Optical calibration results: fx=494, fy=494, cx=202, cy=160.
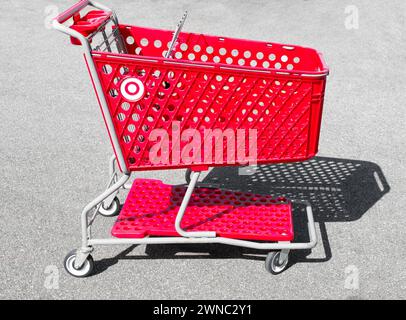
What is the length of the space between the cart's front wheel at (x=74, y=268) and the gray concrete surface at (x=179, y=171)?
6 centimetres

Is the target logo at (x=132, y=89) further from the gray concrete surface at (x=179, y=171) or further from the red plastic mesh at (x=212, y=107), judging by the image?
the gray concrete surface at (x=179, y=171)

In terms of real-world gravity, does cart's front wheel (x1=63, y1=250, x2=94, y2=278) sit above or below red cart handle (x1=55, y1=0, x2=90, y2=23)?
below

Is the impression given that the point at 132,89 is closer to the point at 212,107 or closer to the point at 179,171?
the point at 212,107

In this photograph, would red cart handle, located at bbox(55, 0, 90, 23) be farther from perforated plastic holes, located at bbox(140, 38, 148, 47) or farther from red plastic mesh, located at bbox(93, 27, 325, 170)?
perforated plastic holes, located at bbox(140, 38, 148, 47)

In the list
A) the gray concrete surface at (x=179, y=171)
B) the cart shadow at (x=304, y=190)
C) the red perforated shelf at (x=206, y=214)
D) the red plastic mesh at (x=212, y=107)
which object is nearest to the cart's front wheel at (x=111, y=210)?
the gray concrete surface at (x=179, y=171)

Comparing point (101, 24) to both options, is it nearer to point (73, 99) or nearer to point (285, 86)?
point (285, 86)

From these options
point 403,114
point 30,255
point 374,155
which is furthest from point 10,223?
point 403,114

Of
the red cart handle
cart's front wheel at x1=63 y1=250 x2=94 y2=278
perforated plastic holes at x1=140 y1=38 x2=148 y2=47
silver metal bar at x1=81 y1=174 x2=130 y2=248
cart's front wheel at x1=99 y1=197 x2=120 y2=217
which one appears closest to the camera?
the red cart handle

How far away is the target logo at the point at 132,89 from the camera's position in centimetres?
261

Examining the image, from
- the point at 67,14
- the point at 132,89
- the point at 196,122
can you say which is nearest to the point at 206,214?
the point at 196,122

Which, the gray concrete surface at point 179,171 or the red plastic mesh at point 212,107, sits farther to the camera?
the gray concrete surface at point 179,171

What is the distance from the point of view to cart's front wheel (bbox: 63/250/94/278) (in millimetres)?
2990

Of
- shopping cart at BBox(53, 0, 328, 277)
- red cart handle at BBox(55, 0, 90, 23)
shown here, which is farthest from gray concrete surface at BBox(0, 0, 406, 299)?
red cart handle at BBox(55, 0, 90, 23)
